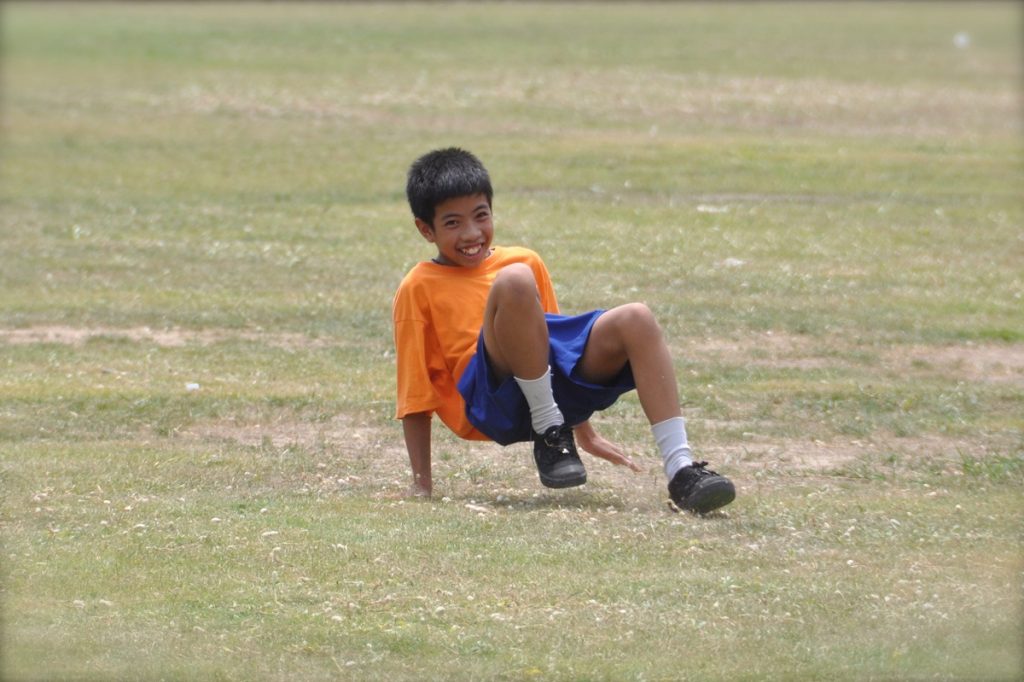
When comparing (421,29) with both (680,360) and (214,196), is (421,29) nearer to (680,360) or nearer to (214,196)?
(214,196)

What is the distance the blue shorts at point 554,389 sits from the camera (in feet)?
20.6

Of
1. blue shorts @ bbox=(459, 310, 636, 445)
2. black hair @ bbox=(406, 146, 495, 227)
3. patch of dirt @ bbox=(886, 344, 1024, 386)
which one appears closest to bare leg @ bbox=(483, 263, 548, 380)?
blue shorts @ bbox=(459, 310, 636, 445)

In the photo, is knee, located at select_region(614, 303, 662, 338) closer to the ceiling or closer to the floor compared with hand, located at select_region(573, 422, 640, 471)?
closer to the ceiling

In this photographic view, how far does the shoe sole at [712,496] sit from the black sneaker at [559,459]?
430mm

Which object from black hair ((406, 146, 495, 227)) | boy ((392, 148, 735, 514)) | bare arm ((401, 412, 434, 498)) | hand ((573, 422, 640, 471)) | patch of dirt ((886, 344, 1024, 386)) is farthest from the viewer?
patch of dirt ((886, 344, 1024, 386))

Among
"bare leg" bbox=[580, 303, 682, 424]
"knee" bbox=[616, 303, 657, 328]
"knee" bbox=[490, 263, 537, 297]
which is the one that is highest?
"knee" bbox=[490, 263, 537, 297]

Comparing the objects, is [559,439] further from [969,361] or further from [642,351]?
[969,361]

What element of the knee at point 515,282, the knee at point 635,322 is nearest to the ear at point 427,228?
the knee at point 515,282

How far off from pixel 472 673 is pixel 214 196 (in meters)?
11.2

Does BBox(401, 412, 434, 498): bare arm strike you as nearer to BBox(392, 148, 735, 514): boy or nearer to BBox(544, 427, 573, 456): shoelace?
BBox(392, 148, 735, 514): boy

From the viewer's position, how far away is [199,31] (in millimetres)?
32219

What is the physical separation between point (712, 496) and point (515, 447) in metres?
1.86

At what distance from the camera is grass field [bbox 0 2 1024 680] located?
4.95m

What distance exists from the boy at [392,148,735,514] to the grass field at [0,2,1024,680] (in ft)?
0.76
